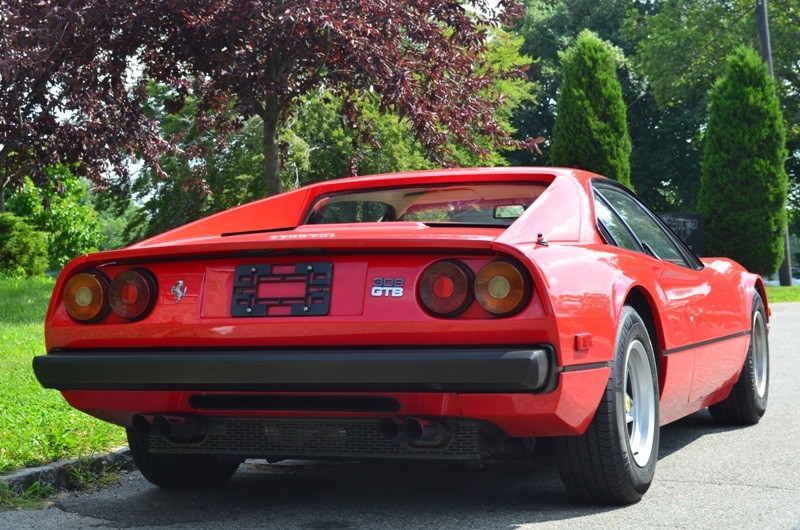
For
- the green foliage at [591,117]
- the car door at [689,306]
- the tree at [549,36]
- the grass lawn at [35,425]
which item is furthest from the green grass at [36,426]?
the tree at [549,36]

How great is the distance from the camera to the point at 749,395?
640cm

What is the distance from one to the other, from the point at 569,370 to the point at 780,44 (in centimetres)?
4160

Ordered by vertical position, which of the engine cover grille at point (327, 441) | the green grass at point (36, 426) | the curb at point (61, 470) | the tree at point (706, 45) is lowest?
the curb at point (61, 470)

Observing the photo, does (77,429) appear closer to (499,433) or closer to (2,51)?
(499,433)

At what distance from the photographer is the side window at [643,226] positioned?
17.0 ft

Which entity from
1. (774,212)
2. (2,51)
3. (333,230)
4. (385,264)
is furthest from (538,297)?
(774,212)

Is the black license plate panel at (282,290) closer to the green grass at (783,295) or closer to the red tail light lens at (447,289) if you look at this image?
the red tail light lens at (447,289)

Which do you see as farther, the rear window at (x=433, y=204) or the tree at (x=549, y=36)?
the tree at (x=549, y=36)

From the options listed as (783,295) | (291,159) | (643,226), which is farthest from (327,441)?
(291,159)

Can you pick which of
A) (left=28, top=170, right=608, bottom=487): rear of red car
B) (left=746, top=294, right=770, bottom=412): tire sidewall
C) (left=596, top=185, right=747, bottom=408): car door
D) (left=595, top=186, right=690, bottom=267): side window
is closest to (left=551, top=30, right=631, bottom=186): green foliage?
(left=746, top=294, right=770, bottom=412): tire sidewall

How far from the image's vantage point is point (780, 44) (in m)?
42.2

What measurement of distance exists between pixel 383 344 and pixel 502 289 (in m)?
0.42

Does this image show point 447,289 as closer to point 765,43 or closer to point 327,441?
point 327,441

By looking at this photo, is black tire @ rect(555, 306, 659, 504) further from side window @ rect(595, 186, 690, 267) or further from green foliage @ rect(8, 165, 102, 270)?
green foliage @ rect(8, 165, 102, 270)
